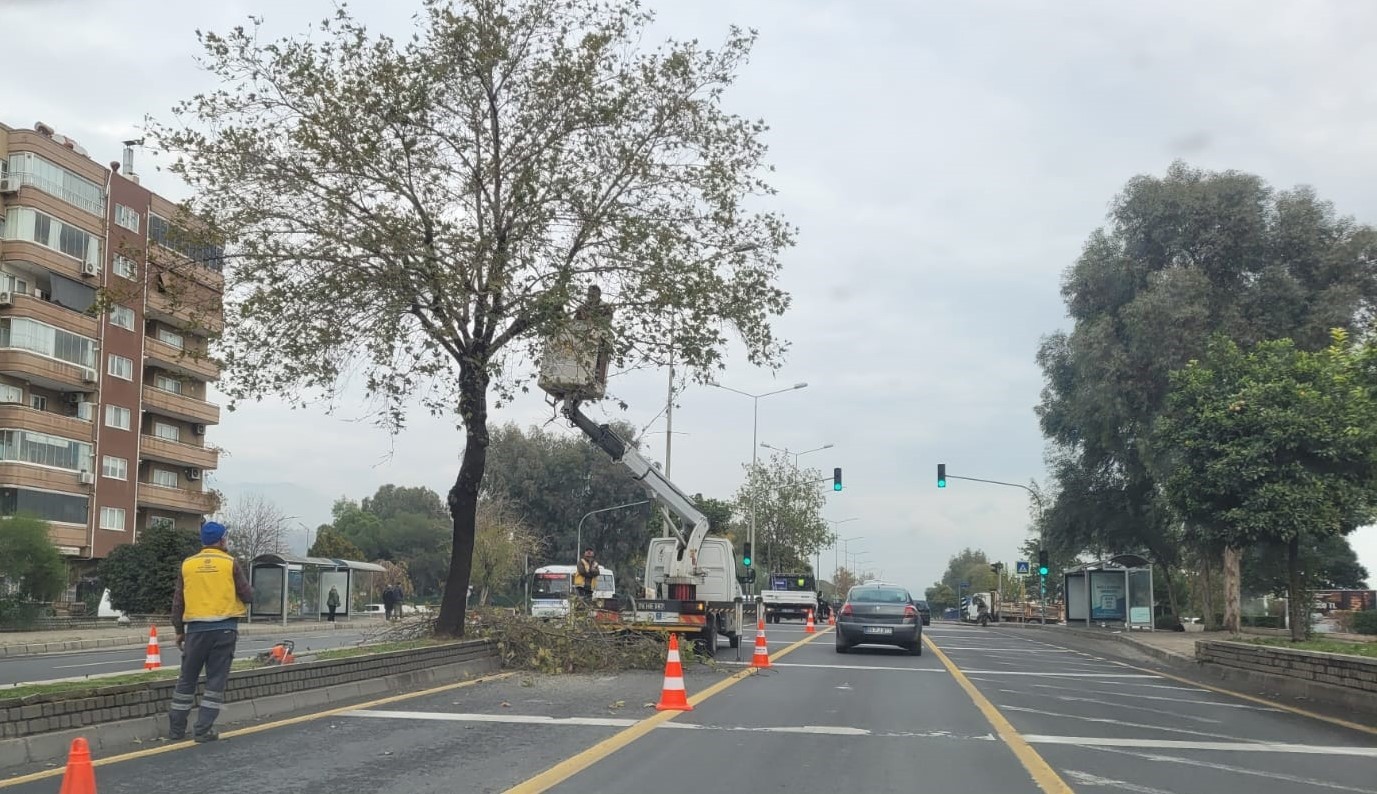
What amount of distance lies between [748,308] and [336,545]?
72270 millimetres

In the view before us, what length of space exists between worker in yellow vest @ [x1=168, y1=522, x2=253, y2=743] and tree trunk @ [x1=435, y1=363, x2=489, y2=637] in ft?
23.8

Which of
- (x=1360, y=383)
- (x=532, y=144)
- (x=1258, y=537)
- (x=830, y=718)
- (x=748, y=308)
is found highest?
(x=532, y=144)

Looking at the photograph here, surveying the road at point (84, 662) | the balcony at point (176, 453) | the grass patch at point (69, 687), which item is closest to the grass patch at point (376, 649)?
the road at point (84, 662)

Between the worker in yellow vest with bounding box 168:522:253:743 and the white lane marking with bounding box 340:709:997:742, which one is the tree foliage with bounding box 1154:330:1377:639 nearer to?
the white lane marking with bounding box 340:709:997:742

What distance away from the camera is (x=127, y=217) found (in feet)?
168

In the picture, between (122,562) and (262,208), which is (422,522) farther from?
(262,208)

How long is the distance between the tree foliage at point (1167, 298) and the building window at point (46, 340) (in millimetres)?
39560

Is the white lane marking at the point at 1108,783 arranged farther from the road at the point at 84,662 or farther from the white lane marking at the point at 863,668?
the road at the point at 84,662

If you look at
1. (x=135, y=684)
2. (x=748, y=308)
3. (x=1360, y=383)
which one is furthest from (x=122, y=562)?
(x=1360, y=383)

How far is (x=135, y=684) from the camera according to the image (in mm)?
9594

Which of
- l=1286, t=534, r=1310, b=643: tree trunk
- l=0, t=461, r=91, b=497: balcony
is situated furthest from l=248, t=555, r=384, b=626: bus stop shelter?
l=1286, t=534, r=1310, b=643: tree trunk

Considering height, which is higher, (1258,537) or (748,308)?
(748,308)

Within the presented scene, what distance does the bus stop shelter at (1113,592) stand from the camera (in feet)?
118

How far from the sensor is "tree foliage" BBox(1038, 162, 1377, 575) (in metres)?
33.8
